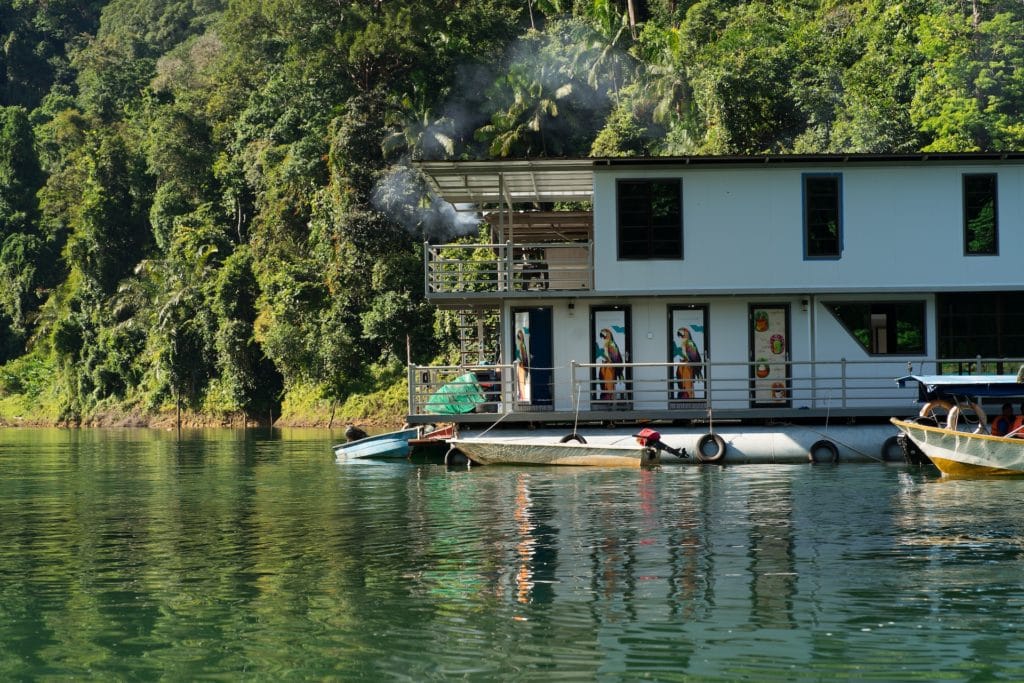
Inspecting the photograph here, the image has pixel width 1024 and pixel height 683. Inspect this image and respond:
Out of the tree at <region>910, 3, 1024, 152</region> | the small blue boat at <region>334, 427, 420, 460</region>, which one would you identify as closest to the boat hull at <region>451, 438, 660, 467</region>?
the small blue boat at <region>334, 427, 420, 460</region>

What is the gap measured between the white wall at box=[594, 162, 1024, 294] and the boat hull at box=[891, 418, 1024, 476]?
5.60 metres

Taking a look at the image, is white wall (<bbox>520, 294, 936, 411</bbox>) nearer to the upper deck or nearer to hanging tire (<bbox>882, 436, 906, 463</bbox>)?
the upper deck

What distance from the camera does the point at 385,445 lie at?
37469 millimetres

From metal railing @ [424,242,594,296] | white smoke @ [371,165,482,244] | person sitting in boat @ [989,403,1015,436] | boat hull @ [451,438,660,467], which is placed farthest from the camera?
white smoke @ [371,165,482,244]

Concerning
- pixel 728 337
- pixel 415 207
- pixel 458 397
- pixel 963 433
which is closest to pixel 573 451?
pixel 458 397

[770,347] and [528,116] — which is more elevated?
[528,116]

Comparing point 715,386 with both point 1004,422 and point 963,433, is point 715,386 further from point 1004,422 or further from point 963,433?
point 963,433

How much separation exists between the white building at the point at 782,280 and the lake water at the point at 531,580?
3.91 meters

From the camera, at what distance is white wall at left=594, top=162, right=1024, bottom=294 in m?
33.3

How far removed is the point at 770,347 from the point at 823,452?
3.01 metres

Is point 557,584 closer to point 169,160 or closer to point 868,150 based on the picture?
point 868,150

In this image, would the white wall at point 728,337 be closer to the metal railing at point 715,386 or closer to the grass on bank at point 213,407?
the metal railing at point 715,386

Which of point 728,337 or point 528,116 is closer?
point 728,337

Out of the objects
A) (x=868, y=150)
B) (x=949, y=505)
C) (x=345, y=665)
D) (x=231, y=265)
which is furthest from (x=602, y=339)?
(x=231, y=265)
